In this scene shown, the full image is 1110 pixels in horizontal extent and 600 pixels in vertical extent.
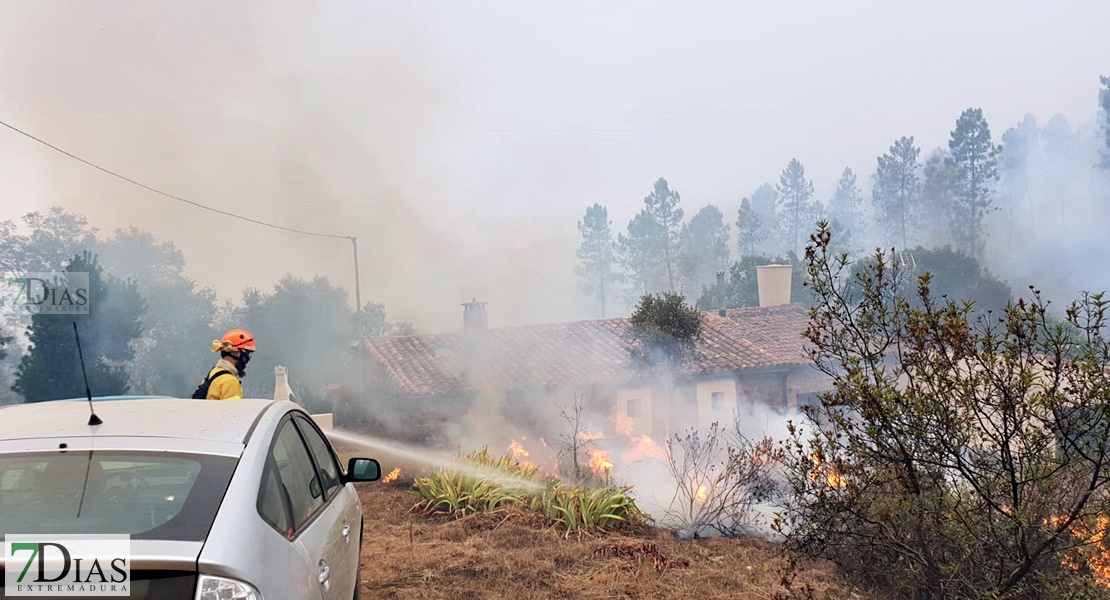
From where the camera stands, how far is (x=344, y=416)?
23.7m

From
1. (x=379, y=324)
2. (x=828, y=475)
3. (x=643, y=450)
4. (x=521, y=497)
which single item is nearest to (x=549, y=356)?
(x=643, y=450)

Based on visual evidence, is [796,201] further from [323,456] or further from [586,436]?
[323,456]

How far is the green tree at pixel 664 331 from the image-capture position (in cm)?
1942

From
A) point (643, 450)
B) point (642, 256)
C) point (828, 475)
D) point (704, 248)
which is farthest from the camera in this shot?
point (704, 248)

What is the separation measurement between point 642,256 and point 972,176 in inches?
797

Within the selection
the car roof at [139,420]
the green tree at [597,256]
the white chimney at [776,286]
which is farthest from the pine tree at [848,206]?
the car roof at [139,420]

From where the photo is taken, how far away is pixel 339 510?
12.8 ft

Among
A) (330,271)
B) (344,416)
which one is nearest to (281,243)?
(330,271)

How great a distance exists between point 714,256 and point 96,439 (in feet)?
188

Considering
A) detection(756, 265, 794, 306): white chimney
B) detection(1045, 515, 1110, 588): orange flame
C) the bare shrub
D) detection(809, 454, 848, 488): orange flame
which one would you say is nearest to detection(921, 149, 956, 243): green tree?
detection(756, 265, 794, 306): white chimney

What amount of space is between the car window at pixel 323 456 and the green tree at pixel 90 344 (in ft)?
55.6

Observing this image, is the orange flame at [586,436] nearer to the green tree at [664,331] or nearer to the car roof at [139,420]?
the green tree at [664,331]

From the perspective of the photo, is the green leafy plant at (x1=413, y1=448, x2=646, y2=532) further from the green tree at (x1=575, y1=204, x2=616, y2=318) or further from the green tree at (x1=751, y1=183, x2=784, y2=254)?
the green tree at (x1=751, y1=183, x2=784, y2=254)

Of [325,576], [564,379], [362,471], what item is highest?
[362,471]
